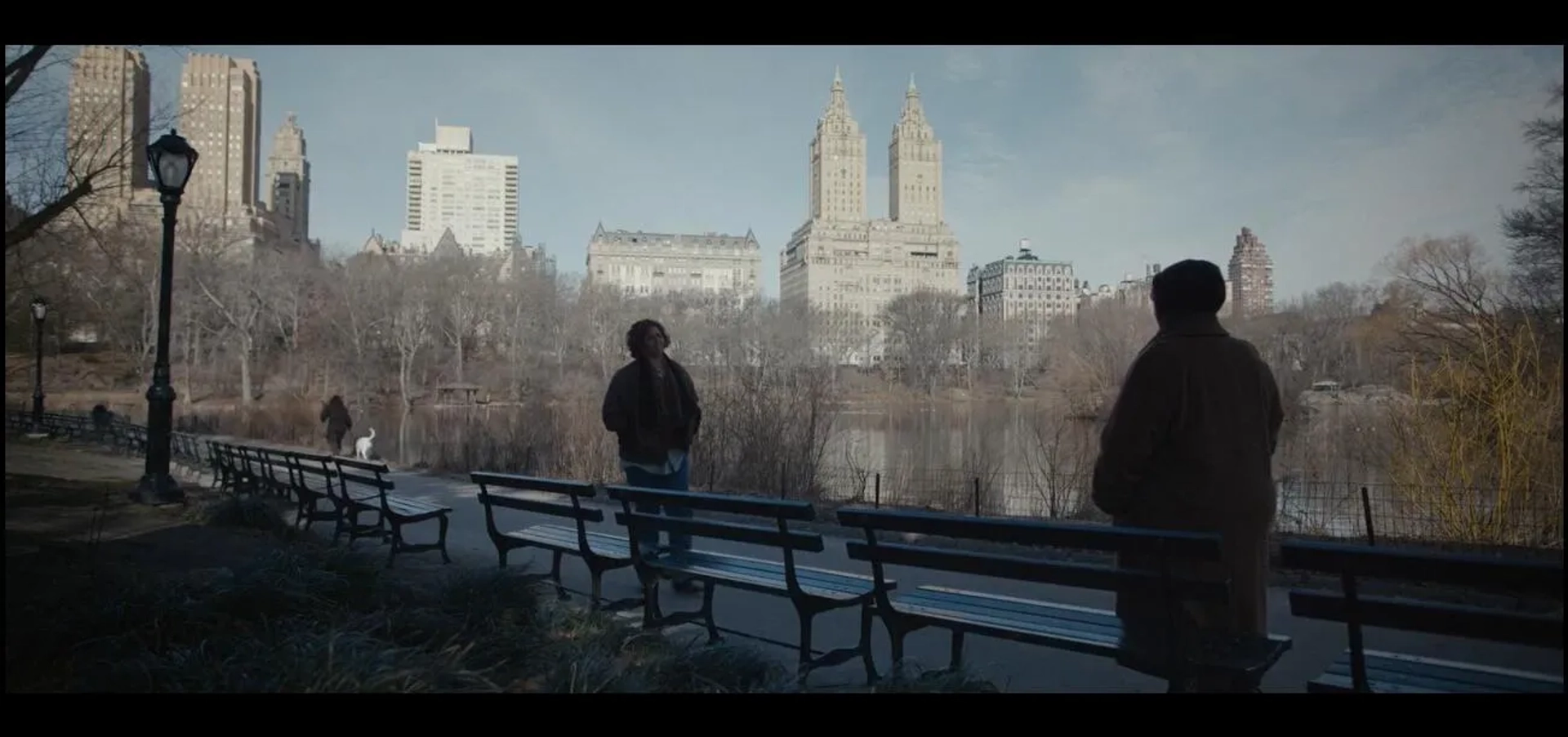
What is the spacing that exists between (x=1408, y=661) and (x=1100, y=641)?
919mm

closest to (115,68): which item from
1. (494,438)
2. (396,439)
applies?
(494,438)

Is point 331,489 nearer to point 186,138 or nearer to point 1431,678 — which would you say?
point 186,138

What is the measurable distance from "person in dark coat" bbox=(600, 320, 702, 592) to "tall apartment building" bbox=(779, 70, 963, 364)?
380 ft

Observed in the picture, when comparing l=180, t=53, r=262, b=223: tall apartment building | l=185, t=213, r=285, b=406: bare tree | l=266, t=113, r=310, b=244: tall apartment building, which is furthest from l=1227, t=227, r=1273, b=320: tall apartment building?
l=266, t=113, r=310, b=244: tall apartment building

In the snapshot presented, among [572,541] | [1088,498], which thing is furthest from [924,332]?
[572,541]

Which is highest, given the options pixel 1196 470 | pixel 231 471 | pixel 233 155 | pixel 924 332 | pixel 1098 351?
pixel 233 155

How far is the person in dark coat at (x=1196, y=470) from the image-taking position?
2945mm

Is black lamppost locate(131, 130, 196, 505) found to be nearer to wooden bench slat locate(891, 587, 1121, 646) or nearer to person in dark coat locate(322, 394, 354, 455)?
wooden bench slat locate(891, 587, 1121, 646)

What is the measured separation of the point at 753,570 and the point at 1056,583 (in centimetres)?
168

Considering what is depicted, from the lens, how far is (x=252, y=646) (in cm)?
342

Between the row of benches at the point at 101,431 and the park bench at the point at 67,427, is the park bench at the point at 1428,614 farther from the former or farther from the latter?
the park bench at the point at 67,427

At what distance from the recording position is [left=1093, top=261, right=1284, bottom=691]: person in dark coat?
295 centimetres

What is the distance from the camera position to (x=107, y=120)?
1046 centimetres

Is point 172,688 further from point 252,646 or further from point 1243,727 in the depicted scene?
point 1243,727
